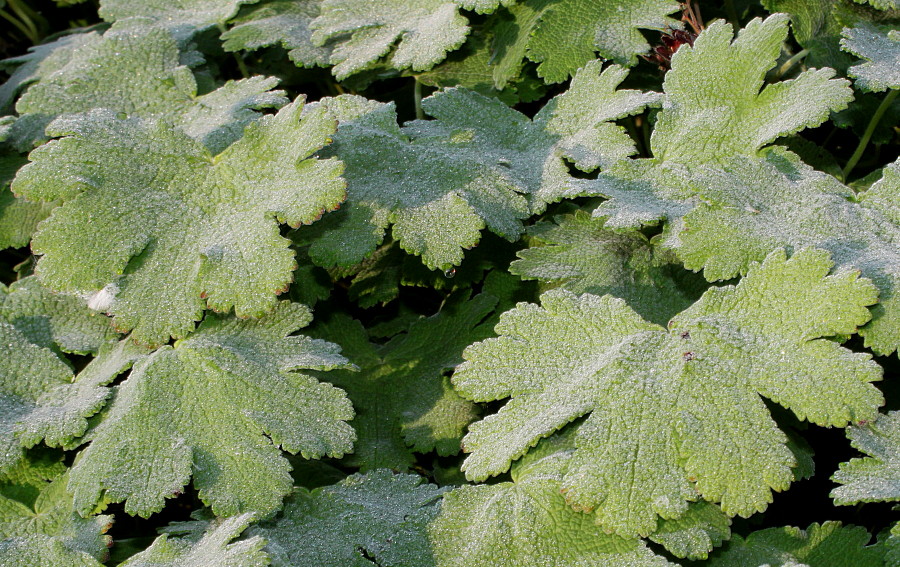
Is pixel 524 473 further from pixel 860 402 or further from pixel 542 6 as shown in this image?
pixel 542 6

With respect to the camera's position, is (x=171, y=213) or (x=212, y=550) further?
(x=171, y=213)

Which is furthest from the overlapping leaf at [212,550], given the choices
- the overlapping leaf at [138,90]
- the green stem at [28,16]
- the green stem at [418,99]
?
the green stem at [28,16]

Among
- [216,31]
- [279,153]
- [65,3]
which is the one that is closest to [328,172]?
[279,153]

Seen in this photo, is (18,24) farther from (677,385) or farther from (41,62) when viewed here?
(677,385)

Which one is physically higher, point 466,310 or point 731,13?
point 731,13

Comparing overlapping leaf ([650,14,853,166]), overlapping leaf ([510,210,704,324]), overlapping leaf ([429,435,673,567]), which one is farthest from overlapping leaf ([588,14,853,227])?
overlapping leaf ([429,435,673,567])

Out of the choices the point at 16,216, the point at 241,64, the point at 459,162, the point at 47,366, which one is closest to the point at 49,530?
the point at 47,366
